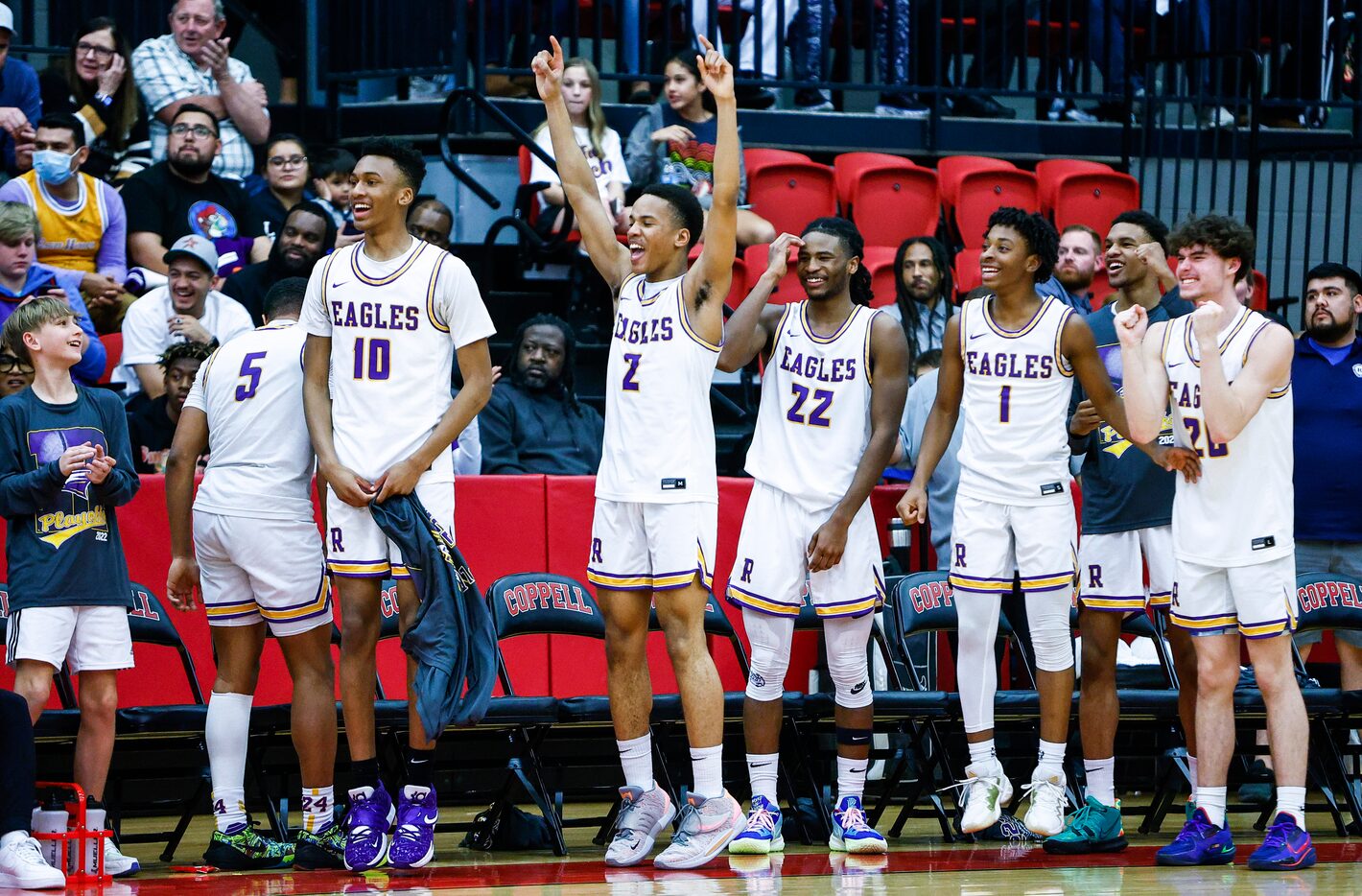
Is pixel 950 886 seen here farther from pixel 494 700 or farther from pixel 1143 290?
pixel 1143 290

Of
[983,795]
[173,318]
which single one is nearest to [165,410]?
[173,318]

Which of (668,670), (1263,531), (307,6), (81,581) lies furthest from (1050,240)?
(307,6)

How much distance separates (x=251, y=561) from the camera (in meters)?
6.29

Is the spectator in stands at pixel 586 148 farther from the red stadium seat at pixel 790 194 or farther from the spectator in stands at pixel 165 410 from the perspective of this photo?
the spectator in stands at pixel 165 410

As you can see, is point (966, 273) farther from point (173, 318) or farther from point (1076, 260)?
point (173, 318)

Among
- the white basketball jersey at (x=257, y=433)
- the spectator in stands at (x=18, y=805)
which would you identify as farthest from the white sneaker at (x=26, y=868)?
the white basketball jersey at (x=257, y=433)

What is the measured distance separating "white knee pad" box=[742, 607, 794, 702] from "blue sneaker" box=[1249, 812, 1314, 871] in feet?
5.60

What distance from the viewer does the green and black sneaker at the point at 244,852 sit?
6.25 m

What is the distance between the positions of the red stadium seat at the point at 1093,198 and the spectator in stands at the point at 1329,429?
2.97m

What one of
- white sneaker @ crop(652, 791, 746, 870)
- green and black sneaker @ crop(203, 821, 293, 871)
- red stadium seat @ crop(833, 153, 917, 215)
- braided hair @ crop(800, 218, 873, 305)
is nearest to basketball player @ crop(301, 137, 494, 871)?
green and black sneaker @ crop(203, 821, 293, 871)

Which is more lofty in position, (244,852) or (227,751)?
(227,751)

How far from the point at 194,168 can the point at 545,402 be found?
A: 8.17ft

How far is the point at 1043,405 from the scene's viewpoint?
656cm

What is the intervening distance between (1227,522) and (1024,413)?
0.78m
